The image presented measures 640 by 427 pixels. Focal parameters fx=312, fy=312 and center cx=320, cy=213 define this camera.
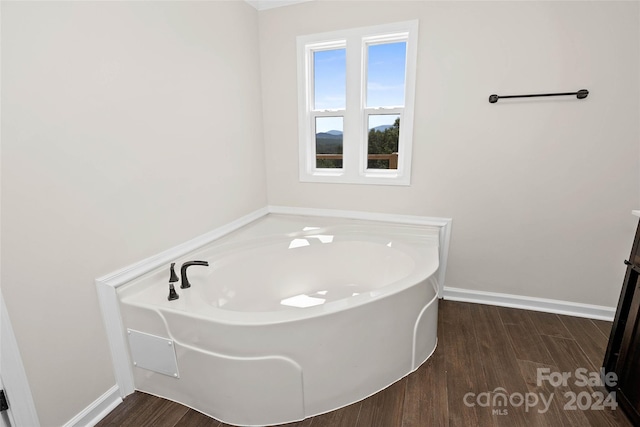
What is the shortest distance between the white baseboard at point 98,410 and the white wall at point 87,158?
29 mm

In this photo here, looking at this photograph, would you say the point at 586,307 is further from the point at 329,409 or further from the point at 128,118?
the point at 128,118

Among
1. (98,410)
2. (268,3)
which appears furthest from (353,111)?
(98,410)

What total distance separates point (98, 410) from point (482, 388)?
1.92 meters

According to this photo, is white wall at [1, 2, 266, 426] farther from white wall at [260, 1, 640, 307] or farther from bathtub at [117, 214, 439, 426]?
white wall at [260, 1, 640, 307]

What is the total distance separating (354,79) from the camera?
8.09 feet

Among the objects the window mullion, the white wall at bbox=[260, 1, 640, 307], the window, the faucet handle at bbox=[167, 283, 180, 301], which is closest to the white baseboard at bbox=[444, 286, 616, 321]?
the white wall at bbox=[260, 1, 640, 307]

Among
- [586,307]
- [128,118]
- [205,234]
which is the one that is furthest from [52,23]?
[586,307]

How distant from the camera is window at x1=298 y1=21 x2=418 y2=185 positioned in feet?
7.80

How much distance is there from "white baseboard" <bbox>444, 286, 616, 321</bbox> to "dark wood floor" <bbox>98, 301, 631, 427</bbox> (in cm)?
8

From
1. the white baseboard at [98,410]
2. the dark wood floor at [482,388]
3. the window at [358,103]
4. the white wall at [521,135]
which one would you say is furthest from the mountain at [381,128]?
the white baseboard at [98,410]

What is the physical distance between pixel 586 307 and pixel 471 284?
771 millimetres

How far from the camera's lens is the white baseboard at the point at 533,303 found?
2.26 meters

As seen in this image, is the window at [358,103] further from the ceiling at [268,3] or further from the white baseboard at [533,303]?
the white baseboard at [533,303]

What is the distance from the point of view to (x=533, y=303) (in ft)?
7.81
